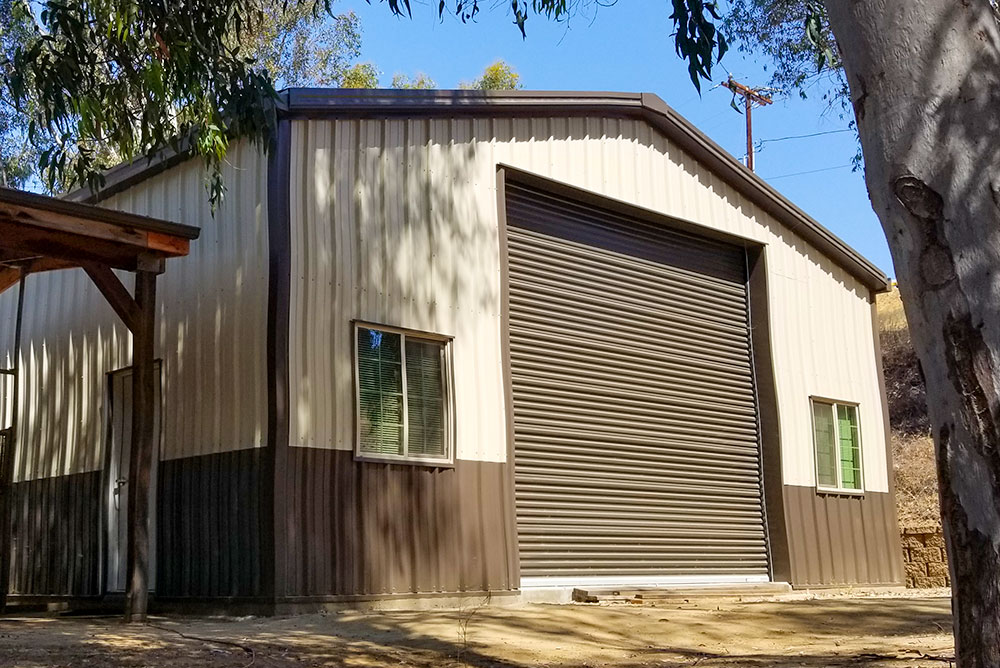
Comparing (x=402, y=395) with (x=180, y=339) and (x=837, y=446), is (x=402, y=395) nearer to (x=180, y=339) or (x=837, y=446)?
(x=180, y=339)

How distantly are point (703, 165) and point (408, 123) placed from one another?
4.63 meters

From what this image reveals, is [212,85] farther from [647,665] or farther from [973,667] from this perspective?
[973,667]

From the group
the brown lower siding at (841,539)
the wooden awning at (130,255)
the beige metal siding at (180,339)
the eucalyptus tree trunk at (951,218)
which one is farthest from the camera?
the brown lower siding at (841,539)

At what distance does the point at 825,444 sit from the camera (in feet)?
50.9

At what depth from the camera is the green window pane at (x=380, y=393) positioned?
10477 millimetres

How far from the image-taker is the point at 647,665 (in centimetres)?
721

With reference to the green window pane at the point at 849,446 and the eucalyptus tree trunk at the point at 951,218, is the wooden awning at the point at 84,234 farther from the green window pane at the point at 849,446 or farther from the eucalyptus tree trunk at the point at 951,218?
the green window pane at the point at 849,446

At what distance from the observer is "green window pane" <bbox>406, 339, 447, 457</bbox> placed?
1085cm

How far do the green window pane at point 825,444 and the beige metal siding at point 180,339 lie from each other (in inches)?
319

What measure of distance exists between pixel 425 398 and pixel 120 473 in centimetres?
339

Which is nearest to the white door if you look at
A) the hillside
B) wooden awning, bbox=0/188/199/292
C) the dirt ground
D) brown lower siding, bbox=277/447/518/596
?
the dirt ground

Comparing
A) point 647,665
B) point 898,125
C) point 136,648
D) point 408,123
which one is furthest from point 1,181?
point 898,125

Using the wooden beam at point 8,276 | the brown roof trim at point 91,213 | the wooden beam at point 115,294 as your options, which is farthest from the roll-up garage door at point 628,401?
the wooden beam at point 8,276

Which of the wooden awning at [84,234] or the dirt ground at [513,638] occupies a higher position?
the wooden awning at [84,234]
